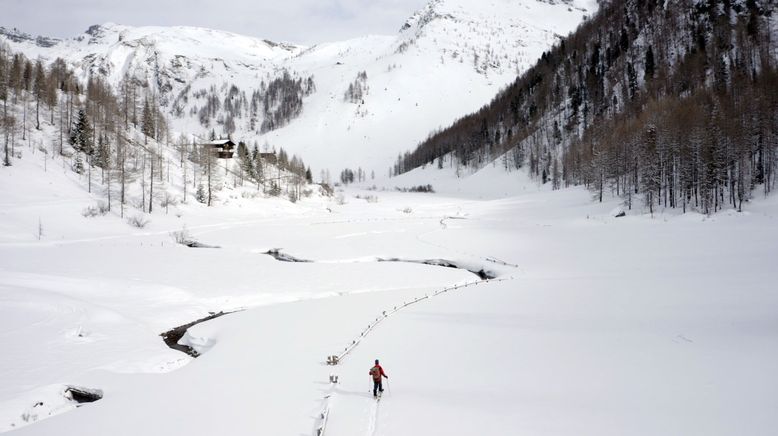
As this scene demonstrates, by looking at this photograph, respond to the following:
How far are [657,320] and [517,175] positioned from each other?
11658 cm

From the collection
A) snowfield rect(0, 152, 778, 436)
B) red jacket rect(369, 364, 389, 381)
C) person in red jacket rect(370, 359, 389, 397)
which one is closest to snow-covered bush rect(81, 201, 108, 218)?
snowfield rect(0, 152, 778, 436)

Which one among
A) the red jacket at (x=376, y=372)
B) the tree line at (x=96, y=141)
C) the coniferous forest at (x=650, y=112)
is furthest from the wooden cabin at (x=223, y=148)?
the red jacket at (x=376, y=372)

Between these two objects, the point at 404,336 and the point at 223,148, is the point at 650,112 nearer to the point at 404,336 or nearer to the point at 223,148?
the point at 404,336

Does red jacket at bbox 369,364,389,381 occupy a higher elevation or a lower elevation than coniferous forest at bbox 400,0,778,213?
lower

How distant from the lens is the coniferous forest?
47812 millimetres

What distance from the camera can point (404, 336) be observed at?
57.2 feet

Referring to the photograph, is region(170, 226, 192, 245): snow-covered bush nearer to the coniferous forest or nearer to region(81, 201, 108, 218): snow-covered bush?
region(81, 201, 108, 218): snow-covered bush

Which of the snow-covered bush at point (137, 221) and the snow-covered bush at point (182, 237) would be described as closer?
the snow-covered bush at point (182, 237)

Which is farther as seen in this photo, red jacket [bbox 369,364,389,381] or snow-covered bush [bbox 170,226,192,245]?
snow-covered bush [bbox 170,226,192,245]

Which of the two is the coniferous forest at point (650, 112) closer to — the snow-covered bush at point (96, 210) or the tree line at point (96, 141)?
the snow-covered bush at point (96, 210)

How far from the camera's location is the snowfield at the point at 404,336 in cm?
1080

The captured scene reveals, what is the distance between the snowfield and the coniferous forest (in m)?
11.4

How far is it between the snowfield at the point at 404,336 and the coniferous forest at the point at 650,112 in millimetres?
11439

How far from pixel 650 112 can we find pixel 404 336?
7194 centimetres
